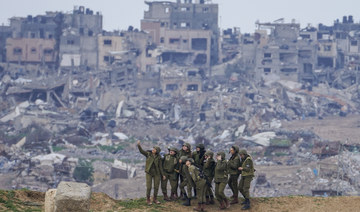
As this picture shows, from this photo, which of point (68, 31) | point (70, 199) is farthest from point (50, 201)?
point (68, 31)

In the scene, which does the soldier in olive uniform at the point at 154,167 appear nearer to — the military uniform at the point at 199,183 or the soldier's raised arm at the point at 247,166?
the military uniform at the point at 199,183

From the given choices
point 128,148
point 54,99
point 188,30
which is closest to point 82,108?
point 54,99

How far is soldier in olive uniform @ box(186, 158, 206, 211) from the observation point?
45.7ft

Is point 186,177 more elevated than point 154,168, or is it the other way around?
point 154,168

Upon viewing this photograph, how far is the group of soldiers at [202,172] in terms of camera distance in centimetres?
1401

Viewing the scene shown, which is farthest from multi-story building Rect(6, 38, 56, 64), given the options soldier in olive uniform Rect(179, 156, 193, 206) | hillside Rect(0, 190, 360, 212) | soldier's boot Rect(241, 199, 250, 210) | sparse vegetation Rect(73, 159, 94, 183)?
soldier's boot Rect(241, 199, 250, 210)

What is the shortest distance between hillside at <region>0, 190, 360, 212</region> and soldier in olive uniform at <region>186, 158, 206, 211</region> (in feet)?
0.76

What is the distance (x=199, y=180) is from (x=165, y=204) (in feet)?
3.00

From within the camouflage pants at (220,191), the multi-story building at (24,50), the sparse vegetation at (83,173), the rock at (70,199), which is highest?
the multi-story building at (24,50)

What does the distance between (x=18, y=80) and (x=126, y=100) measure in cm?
1180

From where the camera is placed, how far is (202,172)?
1415 centimetres

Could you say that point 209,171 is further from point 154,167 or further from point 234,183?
point 154,167

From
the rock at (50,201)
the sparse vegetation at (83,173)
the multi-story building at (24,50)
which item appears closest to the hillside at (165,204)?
the rock at (50,201)

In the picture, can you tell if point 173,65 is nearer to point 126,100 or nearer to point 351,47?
point 126,100
